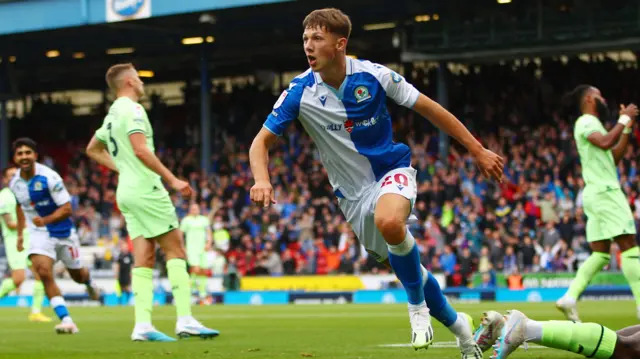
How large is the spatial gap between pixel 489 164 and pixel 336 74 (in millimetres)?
1272

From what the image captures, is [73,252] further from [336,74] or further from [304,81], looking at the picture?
[336,74]

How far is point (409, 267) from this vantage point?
697cm

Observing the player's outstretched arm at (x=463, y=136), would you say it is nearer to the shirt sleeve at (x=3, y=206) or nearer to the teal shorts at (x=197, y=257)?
the shirt sleeve at (x=3, y=206)

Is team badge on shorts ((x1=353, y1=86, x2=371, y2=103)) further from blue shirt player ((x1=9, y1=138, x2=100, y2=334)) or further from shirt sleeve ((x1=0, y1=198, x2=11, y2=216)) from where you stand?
shirt sleeve ((x1=0, y1=198, x2=11, y2=216))

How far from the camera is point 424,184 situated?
2977 cm

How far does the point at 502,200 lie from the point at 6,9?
18.1 meters

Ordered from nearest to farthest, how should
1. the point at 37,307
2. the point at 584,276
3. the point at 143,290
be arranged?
the point at 143,290 → the point at 584,276 → the point at 37,307

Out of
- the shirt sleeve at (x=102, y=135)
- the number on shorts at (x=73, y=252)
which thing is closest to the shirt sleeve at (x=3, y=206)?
the number on shorts at (x=73, y=252)

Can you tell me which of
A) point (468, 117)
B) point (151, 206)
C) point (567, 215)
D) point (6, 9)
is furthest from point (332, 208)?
point (151, 206)

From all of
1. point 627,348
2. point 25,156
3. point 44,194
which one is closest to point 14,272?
point 44,194

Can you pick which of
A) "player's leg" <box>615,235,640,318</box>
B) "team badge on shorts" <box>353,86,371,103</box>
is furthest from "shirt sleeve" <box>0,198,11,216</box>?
"team badge on shorts" <box>353,86,371,103</box>

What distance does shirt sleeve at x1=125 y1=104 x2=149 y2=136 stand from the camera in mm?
10141

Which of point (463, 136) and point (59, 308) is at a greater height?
point (463, 136)

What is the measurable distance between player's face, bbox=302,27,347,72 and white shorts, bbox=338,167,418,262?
2.78ft
